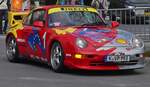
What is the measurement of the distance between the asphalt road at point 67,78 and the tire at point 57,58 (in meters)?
0.13

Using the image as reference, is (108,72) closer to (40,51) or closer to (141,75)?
(141,75)

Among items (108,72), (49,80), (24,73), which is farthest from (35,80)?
(108,72)

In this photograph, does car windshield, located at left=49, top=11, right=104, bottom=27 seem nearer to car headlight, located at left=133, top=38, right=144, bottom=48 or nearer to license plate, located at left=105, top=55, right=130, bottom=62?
car headlight, located at left=133, top=38, right=144, bottom=48

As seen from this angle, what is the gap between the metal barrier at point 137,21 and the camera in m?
18.2

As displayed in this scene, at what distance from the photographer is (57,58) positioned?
1164 cm

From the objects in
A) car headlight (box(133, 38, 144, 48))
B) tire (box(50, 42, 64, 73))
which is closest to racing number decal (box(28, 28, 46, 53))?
tire (box(50, 42, 64, 73))

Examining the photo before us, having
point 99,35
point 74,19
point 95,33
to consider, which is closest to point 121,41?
point 99,35

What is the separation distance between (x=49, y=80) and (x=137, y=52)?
191 cm

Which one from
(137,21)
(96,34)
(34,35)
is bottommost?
(137,21)

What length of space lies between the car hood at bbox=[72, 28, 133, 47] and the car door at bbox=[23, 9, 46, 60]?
3.47 feet

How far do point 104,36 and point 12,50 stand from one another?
3.28 metres

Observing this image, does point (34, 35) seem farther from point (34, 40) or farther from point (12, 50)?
point (12, 50)

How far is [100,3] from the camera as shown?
20.9 metres

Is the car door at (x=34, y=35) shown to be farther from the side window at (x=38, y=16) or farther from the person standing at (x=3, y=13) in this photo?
the person standing at (x=3, y=13)
